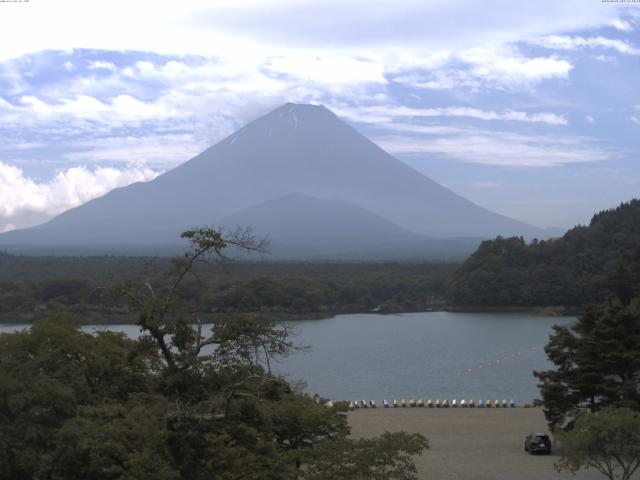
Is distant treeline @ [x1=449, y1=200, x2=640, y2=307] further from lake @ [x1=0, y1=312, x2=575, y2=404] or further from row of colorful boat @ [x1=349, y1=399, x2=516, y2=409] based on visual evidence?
row of colorful boat @ [x1=349, y1=399, x2=516, y2=409]

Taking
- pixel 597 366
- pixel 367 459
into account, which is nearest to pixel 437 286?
pixel 597 366

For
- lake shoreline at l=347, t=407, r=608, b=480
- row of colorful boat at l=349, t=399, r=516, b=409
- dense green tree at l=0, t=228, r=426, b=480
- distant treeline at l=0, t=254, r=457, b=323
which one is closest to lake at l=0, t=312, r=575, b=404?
row of colorful boat at l=349, t=399, r=516, b=409

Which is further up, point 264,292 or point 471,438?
point 264,292

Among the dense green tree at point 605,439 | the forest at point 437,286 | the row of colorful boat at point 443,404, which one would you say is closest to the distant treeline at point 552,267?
the forest at point 437,286

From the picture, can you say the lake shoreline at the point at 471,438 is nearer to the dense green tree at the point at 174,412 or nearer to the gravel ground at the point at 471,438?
the gravel ground at the point at 471,438

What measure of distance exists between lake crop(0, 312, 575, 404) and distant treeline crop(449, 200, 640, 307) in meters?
4.87

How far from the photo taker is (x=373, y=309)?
48719 mm

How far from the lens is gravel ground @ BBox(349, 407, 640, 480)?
38.2 ft

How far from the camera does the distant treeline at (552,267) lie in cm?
4612

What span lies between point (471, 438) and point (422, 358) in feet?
44.5

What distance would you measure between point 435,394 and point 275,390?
12.5 meters

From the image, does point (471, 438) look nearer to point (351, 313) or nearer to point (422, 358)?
point (422, 358)

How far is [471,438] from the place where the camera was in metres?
14.6

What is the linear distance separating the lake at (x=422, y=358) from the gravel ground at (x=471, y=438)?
229cm
